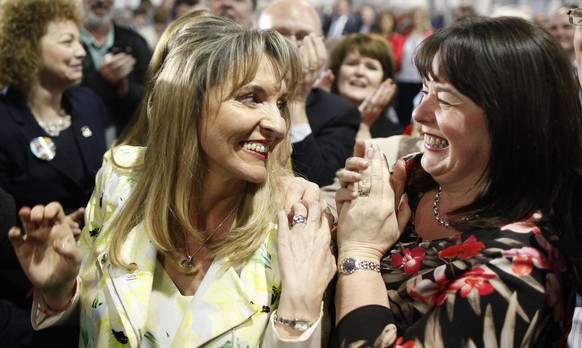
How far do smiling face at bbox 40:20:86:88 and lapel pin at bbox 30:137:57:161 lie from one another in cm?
35

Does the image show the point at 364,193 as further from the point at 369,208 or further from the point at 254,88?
the point at 254,88

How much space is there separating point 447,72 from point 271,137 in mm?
485

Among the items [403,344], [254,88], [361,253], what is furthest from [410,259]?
[254,88]

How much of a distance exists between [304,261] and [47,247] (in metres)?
0.64

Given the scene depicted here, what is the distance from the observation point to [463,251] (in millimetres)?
1513

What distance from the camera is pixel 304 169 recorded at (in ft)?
8.86

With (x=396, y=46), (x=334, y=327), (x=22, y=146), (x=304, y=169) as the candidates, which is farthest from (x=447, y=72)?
(x=396, y=46)

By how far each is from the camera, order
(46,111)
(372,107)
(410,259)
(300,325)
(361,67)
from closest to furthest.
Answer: (300,325), (410,259), (46,111), (372,107), (361,67)

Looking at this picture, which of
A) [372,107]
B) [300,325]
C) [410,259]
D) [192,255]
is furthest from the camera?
[372,107]

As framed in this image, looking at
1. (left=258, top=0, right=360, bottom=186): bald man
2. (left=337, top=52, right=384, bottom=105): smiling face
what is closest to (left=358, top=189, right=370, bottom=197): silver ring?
(left=258, top=0, right=360, bottom=186): bald man

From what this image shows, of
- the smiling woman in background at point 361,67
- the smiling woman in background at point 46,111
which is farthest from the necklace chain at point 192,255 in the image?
the smiling woman in background at point 361,67

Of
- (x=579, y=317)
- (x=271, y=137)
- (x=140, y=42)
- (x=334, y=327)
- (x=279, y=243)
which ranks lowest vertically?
(x=140, y=42)

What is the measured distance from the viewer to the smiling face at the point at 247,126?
1741 mm

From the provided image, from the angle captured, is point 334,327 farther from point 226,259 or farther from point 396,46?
point 396,46
